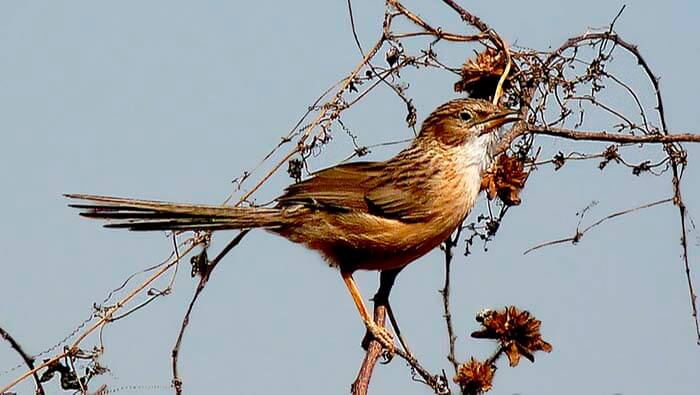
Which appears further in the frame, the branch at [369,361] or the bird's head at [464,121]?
the bird's head at [464,121]

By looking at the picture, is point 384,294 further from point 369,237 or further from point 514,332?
point 514,332

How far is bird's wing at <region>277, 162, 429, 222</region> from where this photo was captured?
4.03 meters

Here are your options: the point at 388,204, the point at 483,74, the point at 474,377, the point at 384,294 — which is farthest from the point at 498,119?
the point at 474,377

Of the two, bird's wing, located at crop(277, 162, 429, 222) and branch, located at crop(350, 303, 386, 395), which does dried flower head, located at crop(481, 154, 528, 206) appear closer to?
bird's wing, located at crop(277, 162, 429, 222)

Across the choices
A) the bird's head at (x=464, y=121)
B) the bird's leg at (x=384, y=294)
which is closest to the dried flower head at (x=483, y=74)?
Result: the bird's head at (x=464, y=121)

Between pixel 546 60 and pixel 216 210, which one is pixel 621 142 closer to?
pixel 546 60

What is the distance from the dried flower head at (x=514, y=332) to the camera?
317 cm

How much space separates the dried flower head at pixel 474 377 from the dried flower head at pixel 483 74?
51.4 inches

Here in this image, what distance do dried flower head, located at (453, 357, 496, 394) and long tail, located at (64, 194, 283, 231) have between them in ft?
3.46

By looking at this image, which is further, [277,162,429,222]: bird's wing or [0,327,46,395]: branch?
[277,162,429,222]: bird's wing

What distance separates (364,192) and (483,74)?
63 cm

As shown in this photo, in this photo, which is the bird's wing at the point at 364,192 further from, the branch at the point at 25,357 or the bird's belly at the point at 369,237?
the branch at the point at 25,357

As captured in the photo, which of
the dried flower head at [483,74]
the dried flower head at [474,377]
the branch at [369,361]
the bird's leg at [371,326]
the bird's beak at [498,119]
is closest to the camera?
the dried flower head at [474,377]

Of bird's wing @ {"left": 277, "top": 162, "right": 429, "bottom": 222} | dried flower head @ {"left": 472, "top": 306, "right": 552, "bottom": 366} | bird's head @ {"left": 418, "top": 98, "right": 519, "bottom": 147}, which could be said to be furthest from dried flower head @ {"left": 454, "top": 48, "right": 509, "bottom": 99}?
dried flower head @ {"left": 472, "top": 306, "right": 552, "bottom": 366}
